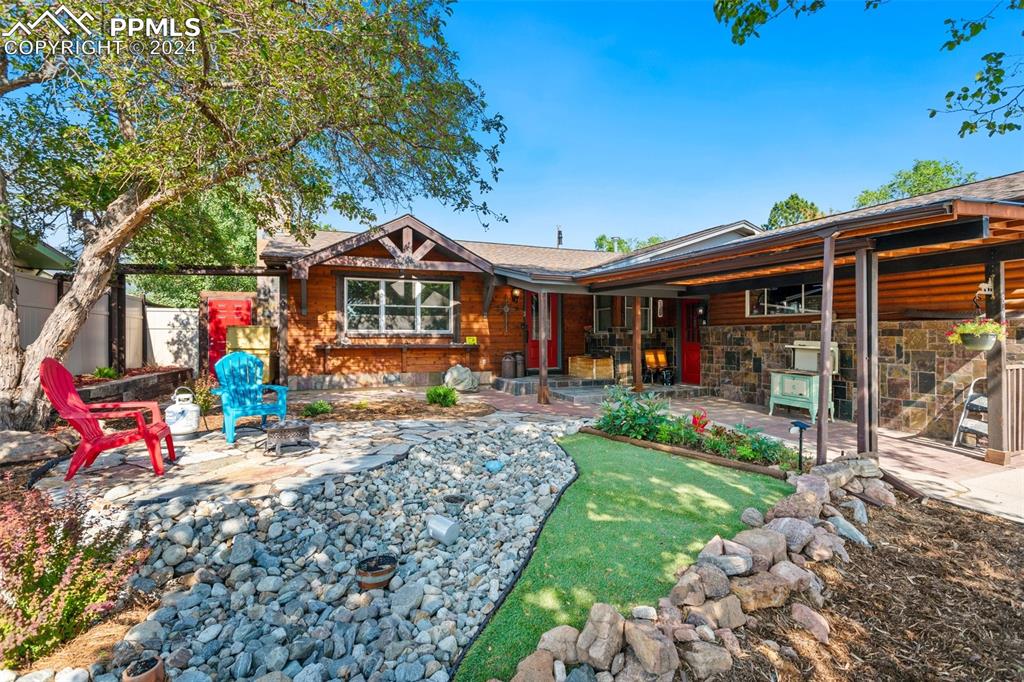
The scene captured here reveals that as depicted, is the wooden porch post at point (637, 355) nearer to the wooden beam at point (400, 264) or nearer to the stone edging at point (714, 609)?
the wooden beam at point (400, 264)

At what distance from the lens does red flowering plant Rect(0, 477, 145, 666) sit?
2.26 m

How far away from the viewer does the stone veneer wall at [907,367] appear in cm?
607

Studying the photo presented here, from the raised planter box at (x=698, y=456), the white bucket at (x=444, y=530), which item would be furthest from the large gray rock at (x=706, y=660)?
the raised planter box at (x=698, y=456)

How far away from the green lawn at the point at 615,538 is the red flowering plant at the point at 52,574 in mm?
2049

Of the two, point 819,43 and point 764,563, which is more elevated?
point 819,43

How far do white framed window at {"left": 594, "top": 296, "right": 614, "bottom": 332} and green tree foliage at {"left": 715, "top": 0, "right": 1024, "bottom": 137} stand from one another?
296 inches

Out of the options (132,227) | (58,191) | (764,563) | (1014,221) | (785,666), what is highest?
(58,191)

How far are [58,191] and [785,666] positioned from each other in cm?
965

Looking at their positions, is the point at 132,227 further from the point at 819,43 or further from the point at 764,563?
the point at 819,43

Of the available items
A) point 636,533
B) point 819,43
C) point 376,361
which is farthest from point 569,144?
point 636,533

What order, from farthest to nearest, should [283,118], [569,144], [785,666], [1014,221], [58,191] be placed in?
1. [569,144]
2. [58,191]
3. [283,118]
4. [1014,221]
5. [785,666]

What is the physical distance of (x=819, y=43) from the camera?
340 inches

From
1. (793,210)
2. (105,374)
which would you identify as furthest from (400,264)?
(793,210)

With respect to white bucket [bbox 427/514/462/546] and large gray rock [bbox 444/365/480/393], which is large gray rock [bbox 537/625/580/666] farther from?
large gray rock [bbox 444/365/480/393]
